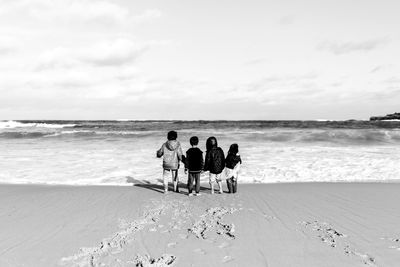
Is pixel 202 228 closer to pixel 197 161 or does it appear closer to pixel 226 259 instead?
pixel 226 259

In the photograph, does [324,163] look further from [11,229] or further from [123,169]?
[11,229]

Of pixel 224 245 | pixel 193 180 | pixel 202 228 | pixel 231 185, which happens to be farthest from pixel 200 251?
pixel 231 185

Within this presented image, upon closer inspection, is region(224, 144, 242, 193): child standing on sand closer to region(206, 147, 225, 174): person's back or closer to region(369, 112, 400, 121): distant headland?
region(206, 147, 225, 174): person's back

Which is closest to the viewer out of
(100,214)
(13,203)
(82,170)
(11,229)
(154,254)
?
(154,254)

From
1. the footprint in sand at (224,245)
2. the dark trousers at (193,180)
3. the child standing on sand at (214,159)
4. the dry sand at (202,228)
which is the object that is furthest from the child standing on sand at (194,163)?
the footprint in sand at (224,245)

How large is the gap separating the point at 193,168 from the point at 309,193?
8.82 ft

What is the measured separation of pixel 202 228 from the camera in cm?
543

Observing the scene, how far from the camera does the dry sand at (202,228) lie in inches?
169

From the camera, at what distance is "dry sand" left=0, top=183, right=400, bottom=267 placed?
4281 millimetres

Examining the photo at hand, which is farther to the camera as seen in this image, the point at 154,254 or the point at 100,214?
the point at 100,214

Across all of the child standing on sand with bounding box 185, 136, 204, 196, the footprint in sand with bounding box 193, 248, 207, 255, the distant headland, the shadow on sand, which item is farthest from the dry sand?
the distant headland

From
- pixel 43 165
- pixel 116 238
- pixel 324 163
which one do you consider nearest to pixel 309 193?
pixel 116 238

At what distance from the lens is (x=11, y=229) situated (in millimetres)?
5539

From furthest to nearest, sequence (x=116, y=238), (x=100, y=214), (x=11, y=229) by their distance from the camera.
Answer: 1. (x=100, y=214)
2. (x=11, y=229)
3. (x=116, y=238)
